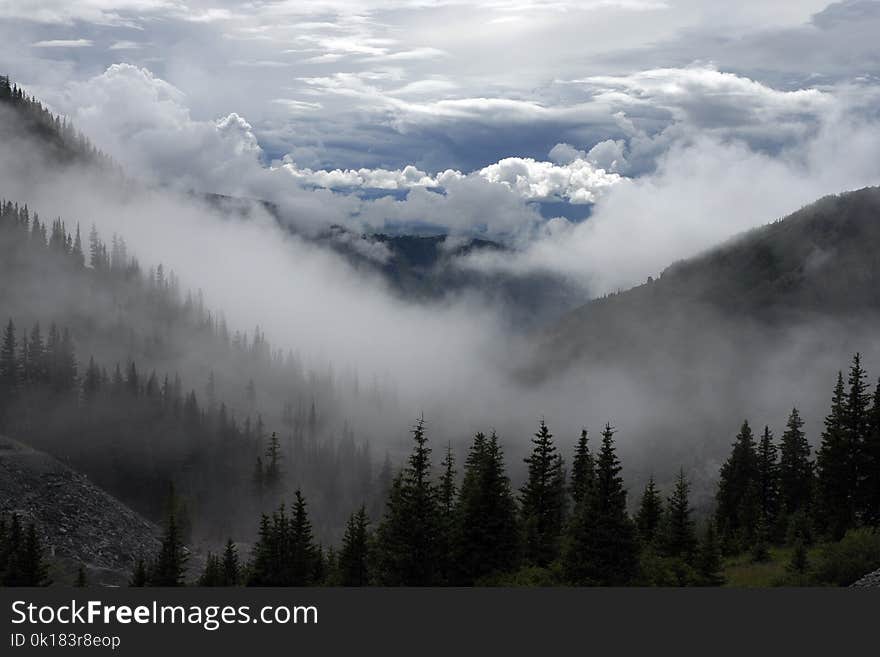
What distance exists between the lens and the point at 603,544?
1693 inches

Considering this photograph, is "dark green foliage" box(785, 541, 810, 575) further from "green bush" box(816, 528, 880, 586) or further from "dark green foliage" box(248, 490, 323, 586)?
"dark green foliage" box(248, 490, 323, 586)

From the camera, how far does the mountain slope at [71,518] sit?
9819 centimetres

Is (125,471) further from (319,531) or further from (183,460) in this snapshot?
(319,531)

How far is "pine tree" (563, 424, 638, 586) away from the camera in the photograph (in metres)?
42.5

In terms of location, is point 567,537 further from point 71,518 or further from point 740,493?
point 71,518

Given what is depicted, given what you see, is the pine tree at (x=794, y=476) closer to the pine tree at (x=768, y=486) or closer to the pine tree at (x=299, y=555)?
the pine tree at (x=768, y=486)

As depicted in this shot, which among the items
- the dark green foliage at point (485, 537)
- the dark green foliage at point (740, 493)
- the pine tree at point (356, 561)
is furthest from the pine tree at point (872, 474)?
the pine tree at point (356, 561)

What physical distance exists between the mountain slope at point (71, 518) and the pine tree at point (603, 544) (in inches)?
2832

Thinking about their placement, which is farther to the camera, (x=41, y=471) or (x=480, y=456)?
(x=41, y=471)

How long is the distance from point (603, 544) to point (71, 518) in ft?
301

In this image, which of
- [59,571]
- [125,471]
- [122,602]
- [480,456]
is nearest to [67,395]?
[125,471]

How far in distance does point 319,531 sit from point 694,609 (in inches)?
6378

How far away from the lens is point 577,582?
42562 millimetres

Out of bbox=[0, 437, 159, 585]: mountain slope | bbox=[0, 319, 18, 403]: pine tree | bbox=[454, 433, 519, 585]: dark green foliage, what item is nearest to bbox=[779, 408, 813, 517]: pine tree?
bbox=[454, 433, 519, 585]: dark green foliage
